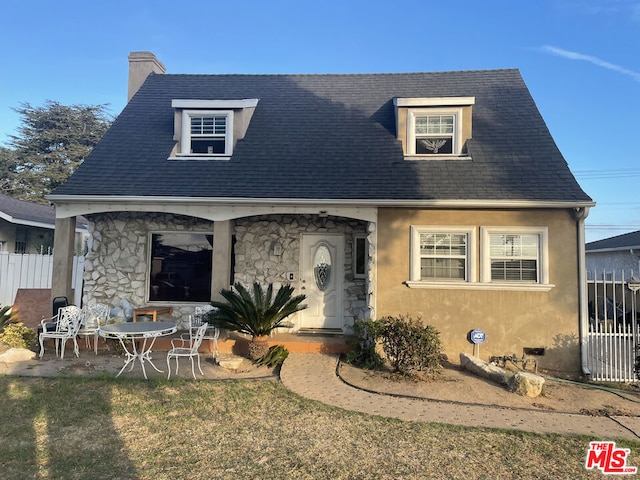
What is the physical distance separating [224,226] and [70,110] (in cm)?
3061

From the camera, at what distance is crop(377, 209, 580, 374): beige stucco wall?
306 inches

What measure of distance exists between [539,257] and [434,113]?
4.08 meters

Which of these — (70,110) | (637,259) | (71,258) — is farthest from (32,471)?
(70,110)

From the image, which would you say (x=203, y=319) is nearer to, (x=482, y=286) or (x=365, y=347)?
(x=365, y=347)

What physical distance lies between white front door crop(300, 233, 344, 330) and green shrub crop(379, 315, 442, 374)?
276 centimetres

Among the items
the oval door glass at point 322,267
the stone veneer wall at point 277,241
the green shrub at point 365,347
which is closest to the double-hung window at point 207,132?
the stone veneer wall at point 277,241

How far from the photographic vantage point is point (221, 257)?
27.7 feet

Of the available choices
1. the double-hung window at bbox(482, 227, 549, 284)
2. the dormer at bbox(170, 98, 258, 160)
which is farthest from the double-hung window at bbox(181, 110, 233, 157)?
the double-hung window at bbox(482, 227, 549, 284)

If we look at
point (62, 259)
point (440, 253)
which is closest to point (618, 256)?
point (440, 253)

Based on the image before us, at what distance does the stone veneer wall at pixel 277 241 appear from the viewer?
9719mm

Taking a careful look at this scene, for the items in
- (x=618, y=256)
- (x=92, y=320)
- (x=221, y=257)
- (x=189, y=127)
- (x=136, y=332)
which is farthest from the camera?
(x=618, y=256)

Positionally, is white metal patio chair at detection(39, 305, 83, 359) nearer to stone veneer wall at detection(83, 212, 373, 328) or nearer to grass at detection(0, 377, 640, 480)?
grass at detection(0, 377, 640, 480)

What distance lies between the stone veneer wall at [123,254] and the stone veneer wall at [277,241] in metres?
1.00

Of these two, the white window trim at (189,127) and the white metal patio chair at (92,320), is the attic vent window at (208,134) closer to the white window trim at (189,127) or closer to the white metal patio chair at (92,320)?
the white window trim at (189,127)
